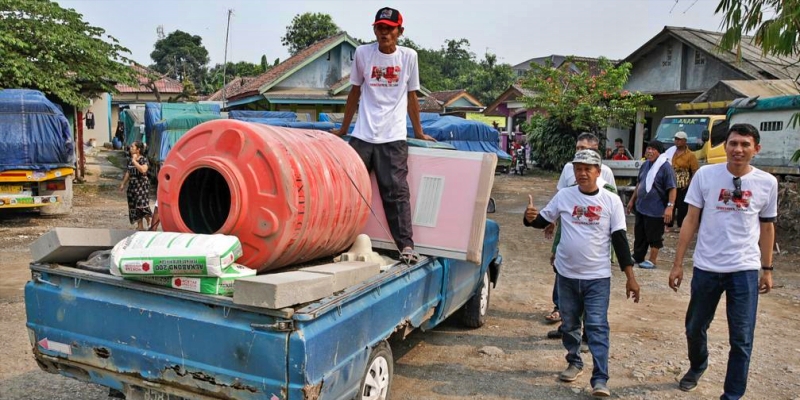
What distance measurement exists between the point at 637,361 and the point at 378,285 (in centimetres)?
279

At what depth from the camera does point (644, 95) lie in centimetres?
2238

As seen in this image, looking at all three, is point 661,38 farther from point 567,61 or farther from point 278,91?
point 278,91

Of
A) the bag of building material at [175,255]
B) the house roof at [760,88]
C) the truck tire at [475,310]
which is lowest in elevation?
the truck tire at [475,310]

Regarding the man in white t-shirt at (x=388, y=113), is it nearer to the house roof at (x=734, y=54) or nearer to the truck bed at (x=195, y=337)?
the truck bed at (x=195, y=337)

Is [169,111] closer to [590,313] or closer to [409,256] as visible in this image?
[409,256]

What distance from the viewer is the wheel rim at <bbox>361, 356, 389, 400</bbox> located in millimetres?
3717

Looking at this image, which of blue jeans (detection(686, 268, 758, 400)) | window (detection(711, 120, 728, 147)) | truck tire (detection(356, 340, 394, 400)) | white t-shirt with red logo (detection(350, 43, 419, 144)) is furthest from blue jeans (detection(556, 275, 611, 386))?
window (detection(711, 120, 728, 147))

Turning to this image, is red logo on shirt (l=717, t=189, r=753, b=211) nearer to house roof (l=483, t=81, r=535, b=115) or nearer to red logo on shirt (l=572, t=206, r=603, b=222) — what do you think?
red logo on shirt (l=572, t=206, r=603, b=222)

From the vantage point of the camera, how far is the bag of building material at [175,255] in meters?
3.18

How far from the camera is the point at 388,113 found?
4832mm

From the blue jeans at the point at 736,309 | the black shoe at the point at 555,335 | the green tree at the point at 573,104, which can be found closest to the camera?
the blue jeans at the point at 736,309

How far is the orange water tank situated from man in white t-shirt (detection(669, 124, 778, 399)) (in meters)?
2.42

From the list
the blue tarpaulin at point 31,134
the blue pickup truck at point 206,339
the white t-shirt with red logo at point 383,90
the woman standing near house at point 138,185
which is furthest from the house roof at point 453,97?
the blue pickup truck at point 206,339

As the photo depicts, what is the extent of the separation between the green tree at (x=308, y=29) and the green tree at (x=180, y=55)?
2356 cm
